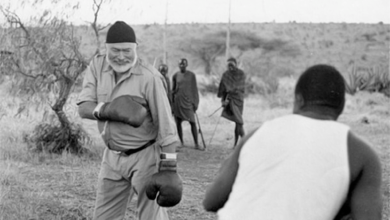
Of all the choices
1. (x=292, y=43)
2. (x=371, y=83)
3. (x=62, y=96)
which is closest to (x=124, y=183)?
(x=62, y=96)

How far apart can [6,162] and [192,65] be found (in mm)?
34795

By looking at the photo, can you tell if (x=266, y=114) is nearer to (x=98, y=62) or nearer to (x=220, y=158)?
(x=220, y=158)

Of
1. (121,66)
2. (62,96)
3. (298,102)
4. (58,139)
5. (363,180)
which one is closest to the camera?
(363,180)

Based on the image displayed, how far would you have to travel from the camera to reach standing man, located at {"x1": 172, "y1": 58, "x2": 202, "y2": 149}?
41.8 feet

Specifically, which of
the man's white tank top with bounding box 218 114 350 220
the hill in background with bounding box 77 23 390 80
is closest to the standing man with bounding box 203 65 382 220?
the man's white tank top with bounding box 218 114 350 220

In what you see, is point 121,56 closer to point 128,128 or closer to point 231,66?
point 128,128

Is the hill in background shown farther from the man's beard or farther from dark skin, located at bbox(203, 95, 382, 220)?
dark skin, located at bbox(203, 95, 382, 220)

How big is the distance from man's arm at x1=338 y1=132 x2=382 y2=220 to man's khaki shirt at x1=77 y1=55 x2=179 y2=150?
6.04 ft

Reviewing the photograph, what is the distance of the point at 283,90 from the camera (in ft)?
86.8

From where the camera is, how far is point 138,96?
4.06m

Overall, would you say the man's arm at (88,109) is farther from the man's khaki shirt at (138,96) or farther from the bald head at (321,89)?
the bald head at (321,89)

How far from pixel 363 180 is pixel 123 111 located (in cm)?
195

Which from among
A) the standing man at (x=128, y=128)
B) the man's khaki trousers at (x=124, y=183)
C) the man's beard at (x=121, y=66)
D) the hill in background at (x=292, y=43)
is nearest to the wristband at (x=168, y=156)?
the standing man at (x=128, y=128)

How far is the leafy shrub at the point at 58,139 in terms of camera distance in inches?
390
